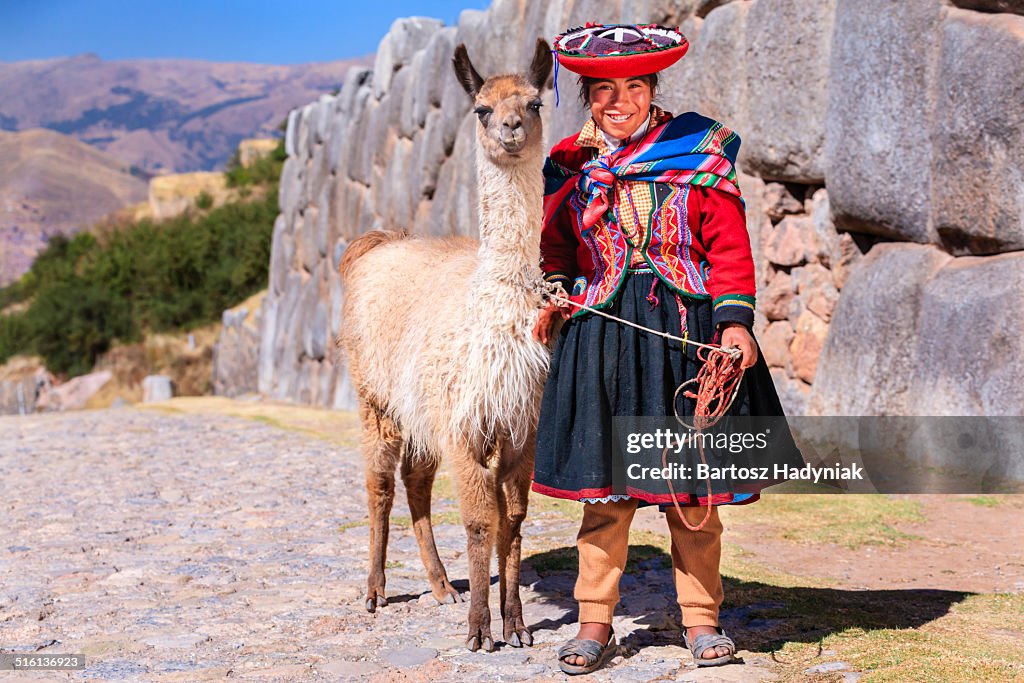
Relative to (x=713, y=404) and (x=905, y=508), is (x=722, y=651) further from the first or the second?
(x=905, y=508)

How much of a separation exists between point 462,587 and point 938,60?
3.43 m

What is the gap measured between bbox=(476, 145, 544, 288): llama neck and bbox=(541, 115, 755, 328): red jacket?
22 centimetres

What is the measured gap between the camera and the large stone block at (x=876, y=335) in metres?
5.30

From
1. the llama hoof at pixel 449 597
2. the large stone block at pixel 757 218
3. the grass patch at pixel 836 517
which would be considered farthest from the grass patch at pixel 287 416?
the llama hoof at pixel 449 597

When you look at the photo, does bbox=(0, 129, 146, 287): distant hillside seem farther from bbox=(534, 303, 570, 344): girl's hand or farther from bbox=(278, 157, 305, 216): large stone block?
bbox=(534, 303, 570, 344): girl's hand

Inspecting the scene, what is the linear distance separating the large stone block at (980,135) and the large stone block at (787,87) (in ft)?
2.96

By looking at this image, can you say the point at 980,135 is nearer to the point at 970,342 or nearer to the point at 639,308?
the point at 970,342

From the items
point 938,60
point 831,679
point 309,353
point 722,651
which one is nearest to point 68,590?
point 722,651

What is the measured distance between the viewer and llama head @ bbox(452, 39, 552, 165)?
10.9 feet

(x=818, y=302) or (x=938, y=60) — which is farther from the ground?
(x=938, y=60)

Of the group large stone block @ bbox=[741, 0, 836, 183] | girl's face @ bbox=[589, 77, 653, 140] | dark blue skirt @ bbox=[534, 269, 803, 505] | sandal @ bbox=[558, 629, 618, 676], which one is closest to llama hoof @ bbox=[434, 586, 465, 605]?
sandal @ bbox=[558, 629, 618, 676]

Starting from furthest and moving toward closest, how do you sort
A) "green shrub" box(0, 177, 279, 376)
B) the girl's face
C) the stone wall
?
1. "green shrub" box(0, 177, 279, 376)
2. the stone wall
3. the girl's face

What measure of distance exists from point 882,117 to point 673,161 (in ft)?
9.73

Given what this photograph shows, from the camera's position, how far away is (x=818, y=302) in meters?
6.19
